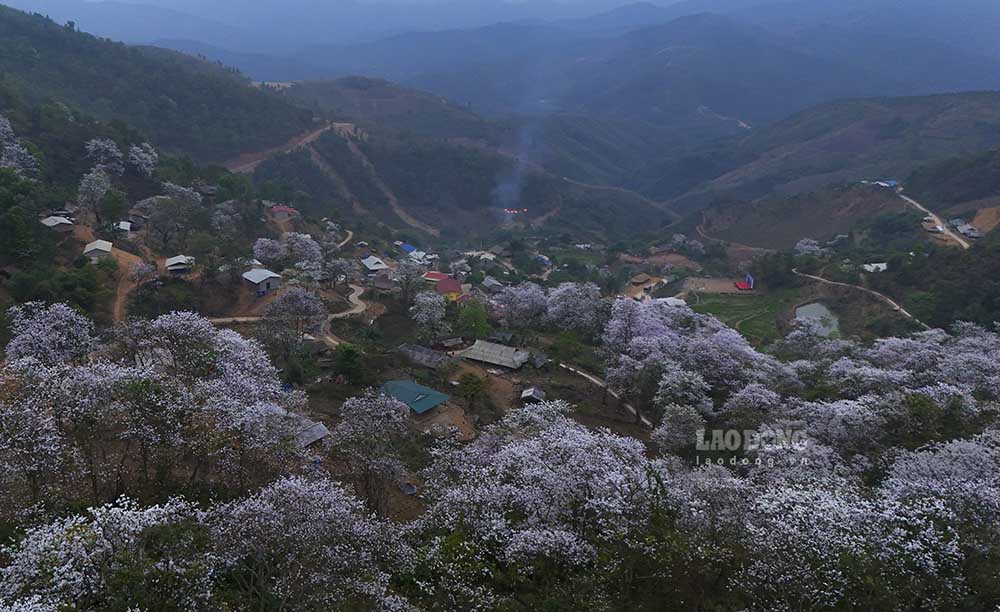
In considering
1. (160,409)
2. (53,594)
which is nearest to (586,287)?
(160,409)

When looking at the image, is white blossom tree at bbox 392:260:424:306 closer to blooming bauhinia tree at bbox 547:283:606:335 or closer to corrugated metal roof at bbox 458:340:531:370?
corrugated metal roof at bbox 458:340:531:370

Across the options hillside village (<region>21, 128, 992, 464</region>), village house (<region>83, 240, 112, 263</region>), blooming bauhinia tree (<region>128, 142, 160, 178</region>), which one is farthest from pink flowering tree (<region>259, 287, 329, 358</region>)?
blooming bauhinia tree (<region>128, 142, 160, 178</region>)

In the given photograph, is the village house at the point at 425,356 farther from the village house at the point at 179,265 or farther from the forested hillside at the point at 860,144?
the forested hillside at the point at 860,144

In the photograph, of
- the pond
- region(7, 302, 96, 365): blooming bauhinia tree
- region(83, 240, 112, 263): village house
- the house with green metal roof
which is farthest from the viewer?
the pond

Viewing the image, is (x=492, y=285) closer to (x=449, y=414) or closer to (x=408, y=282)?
(x=408, y=282)

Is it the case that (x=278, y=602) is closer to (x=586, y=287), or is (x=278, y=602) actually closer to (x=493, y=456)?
(x=493, y=456)

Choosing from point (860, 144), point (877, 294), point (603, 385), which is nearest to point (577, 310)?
point (603, 385)

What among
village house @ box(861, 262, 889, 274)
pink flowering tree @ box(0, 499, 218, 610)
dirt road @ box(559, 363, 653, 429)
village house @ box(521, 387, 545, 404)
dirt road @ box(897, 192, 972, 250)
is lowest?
dirt road @ box(897, 192, 972, 250)
